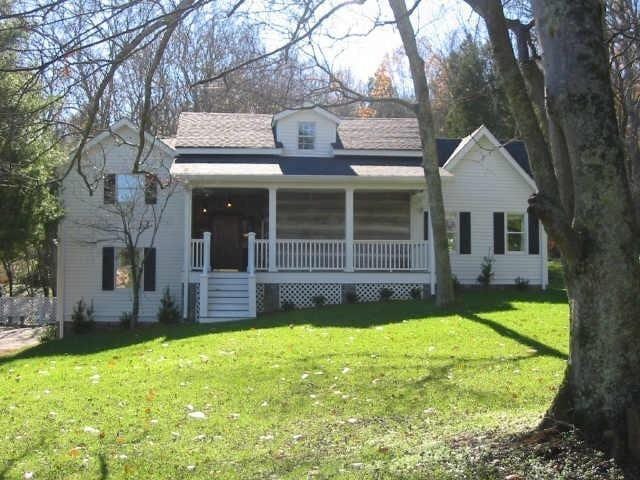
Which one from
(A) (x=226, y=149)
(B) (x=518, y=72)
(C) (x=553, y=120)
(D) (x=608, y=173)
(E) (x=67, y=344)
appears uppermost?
(A) (x=226, y=149)

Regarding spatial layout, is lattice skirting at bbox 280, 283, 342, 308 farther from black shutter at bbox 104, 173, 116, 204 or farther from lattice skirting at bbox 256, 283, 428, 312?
black shutter at bbox 104, 173, 116, 204

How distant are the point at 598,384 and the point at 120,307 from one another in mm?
18617

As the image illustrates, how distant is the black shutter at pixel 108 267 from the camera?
21016 millimetres

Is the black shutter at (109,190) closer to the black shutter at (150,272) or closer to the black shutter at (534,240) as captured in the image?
the black shutter at (150,272)

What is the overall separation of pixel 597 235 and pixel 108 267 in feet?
62.2

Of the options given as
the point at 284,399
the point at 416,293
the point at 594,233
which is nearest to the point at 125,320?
the point at 416,293

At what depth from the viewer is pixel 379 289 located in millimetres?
19250

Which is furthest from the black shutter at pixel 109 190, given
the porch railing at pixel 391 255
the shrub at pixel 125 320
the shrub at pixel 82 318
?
the porch railing at pixel 391 255

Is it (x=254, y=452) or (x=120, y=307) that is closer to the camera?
(x=254, y=452)

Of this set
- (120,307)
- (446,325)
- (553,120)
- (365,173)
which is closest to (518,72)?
(553,120)

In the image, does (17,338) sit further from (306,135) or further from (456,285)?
(456,285)

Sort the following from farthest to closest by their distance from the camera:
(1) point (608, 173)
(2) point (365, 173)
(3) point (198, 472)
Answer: (2) point (365, 173), (3) point (198, 472), (1) point (608, 173)

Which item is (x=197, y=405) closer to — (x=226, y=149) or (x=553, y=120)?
(x=553, y=120)

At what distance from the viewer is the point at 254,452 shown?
5422 mm
